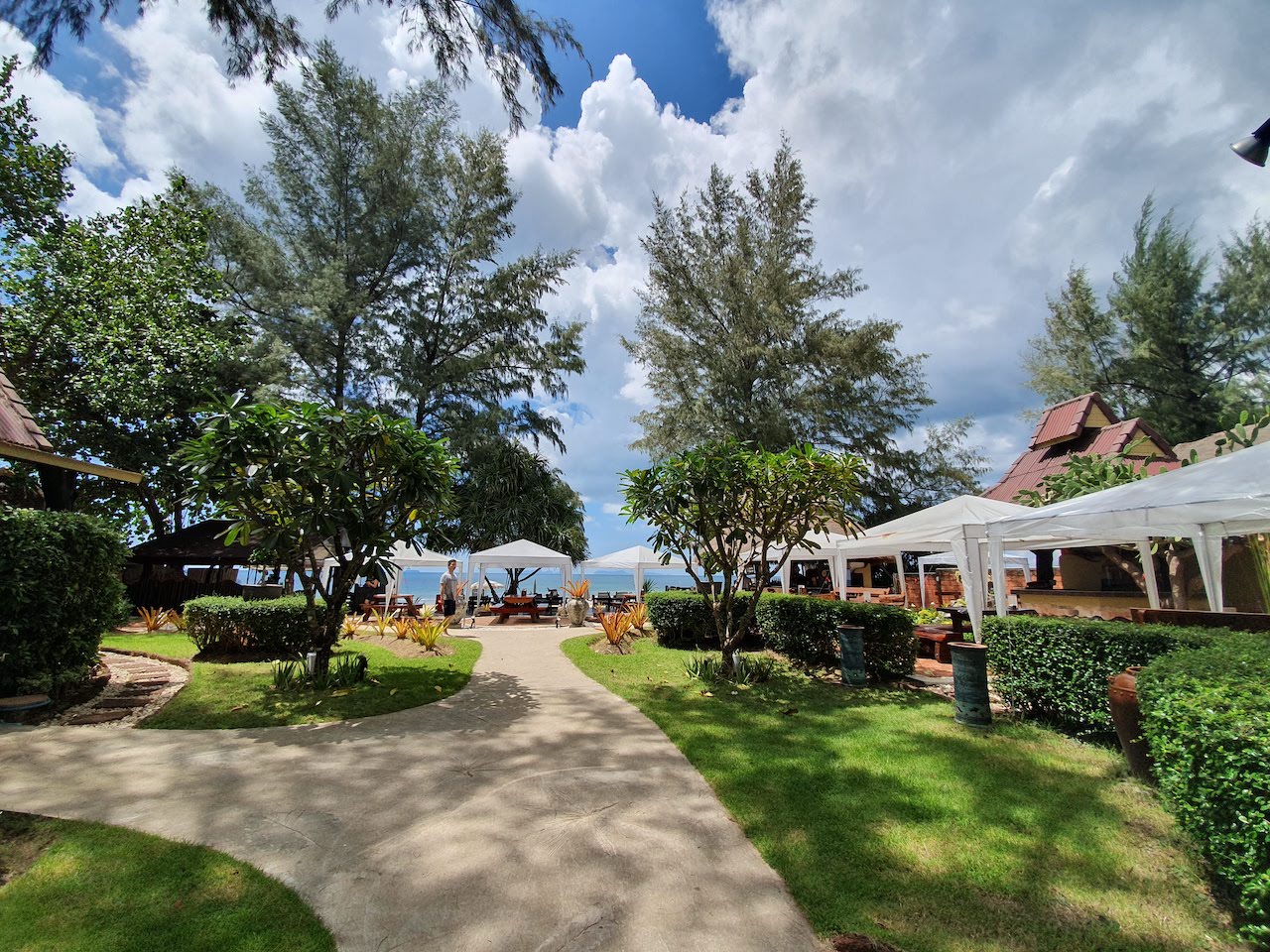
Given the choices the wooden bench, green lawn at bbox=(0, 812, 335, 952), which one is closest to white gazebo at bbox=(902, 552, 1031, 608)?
the wooden bench

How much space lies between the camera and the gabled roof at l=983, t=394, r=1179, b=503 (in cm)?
1584

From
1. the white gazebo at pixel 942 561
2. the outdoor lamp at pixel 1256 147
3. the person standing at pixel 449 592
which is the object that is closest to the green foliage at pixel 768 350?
the white gazebo at pixel 942 561

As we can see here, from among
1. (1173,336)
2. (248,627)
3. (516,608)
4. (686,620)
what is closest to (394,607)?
(516,608)

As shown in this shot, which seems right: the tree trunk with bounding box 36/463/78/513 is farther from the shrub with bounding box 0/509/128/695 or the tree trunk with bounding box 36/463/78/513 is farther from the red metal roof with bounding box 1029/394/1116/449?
the red metal roof with bounding box 1029/394/1116/449

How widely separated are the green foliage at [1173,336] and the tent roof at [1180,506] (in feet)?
63.2

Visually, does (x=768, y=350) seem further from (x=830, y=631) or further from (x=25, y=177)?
(x=25, y=177)

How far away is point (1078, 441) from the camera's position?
1786 centimetres

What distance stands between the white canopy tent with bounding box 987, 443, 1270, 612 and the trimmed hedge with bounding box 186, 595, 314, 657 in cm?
1053

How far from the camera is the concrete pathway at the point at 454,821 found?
8.44 ft

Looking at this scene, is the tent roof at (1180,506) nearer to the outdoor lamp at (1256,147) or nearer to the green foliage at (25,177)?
the outdoor lamp at (1256,147)

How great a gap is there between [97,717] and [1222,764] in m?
8.67

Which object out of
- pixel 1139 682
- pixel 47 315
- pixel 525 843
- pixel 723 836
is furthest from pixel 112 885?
pixel 47 315

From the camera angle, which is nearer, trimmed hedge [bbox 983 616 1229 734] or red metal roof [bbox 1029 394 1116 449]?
trimmed hedge [bbox 983 616 1229 734]

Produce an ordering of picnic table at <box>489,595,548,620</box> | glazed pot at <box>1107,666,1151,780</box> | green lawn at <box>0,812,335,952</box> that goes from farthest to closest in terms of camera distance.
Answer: picnic table at <box>489,595,548,620</box>, glazed pot at <box>1107,666,1151,780</box>, green lawn at <box>0,812,335,952</box>
